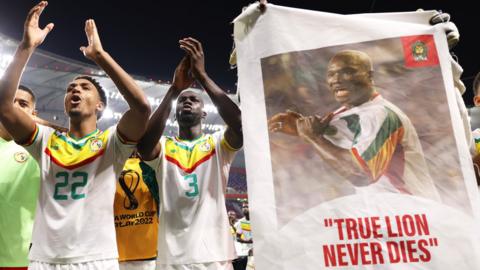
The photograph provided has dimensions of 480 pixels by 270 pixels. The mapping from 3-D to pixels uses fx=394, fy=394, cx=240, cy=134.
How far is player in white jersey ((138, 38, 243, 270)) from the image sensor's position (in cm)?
234

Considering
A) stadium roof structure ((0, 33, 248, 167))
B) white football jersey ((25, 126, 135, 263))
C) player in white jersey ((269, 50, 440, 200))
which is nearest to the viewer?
player in white jersey ((269, 50, 440, 200))

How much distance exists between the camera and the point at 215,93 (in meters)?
2.46

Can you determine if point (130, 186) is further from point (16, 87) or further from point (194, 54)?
point (194, 54)

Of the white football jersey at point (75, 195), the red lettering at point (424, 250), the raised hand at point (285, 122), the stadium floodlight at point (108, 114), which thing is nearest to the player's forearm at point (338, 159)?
the raised hand at point (285, 122)

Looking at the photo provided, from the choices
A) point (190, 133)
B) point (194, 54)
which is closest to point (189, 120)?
point (190, 133)

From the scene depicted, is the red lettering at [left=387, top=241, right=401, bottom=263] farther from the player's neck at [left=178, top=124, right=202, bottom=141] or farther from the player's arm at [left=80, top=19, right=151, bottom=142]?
the player's neck at [left=178, top=124, right=202, bottom=141]

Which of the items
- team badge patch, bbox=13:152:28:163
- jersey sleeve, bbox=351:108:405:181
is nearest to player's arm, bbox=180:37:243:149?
jersey sleeve, bbox=351:108:405:181

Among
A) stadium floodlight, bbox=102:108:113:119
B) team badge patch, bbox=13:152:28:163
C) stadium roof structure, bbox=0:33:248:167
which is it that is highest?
stadium roof structure, bbox=0:33:248:167

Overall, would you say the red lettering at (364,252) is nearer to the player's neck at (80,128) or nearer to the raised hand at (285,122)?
the raised hand at (285,122)

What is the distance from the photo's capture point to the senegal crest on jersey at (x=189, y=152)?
8.57ft

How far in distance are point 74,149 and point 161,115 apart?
564mm

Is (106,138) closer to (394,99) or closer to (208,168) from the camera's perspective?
(208,168)

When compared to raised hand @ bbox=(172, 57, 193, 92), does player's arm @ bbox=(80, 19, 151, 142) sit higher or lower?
lower

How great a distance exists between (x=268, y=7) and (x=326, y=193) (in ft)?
2.99
